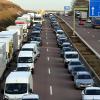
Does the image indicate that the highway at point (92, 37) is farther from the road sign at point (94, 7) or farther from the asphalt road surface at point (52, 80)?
the asphalt road surface at point (52, 80)

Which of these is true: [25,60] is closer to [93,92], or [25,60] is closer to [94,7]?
[94,7]

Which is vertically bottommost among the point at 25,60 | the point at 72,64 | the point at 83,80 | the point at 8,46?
the point at 72,64

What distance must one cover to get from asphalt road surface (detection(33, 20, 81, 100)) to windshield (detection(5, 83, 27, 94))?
2141 millimetres

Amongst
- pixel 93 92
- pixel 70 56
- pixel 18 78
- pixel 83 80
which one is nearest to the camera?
pixel 93 92

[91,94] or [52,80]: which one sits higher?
[91,94]

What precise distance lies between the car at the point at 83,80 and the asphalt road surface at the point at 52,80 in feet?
1.52

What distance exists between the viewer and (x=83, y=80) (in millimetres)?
32594

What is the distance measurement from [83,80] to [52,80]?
170 inches

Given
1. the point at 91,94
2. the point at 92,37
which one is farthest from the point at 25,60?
the point at 92,37

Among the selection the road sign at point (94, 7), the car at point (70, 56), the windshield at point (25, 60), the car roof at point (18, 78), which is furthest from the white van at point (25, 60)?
the road sign at point (94, 7)

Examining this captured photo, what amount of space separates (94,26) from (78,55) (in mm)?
56461

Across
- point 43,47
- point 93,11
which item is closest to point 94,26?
point 43,47

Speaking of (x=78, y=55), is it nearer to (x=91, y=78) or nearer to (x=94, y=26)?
(x=91, y=78)

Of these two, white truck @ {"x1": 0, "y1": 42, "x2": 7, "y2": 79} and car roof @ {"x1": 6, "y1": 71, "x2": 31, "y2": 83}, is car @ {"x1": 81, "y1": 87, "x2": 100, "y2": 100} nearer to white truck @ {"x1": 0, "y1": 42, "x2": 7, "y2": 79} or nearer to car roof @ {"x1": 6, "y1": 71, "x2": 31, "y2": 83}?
car roof @ {"x1": 6, "y1": 71, "x2": 31, "y2": 83}
